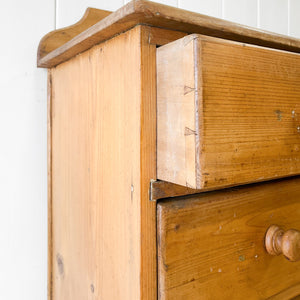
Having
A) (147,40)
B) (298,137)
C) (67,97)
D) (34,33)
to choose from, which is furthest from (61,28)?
(298,137)

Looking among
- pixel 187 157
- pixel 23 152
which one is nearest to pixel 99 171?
pixel 187 157

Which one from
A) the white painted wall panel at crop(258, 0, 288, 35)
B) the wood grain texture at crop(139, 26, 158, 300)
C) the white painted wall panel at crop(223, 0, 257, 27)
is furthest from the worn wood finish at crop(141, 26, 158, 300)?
the white painted wall panel at crop(258, 0, 288, 35)

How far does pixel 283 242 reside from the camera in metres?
0.42

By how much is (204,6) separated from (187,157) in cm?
77

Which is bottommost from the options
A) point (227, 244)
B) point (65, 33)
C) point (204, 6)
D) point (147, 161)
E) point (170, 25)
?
point (227, 244)

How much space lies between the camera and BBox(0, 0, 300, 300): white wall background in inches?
25.6

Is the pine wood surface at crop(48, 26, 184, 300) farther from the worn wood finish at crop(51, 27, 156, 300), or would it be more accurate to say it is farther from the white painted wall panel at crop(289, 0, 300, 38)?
the white painted wall panel at crop(289, 0, 300, 38)

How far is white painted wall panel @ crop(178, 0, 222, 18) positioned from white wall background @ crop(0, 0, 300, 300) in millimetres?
326

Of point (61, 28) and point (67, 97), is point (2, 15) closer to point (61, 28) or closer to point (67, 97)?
point (61, 28)

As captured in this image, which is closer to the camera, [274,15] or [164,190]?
[164,190]

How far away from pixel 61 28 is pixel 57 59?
138 mm

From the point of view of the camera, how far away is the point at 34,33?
0.67 m

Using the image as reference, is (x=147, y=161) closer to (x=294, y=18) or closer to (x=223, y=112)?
(x=223, y=112)

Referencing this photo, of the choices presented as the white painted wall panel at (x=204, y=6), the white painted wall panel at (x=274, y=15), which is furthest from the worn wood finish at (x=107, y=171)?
the white painted wall panel at (x=274, y=15)
